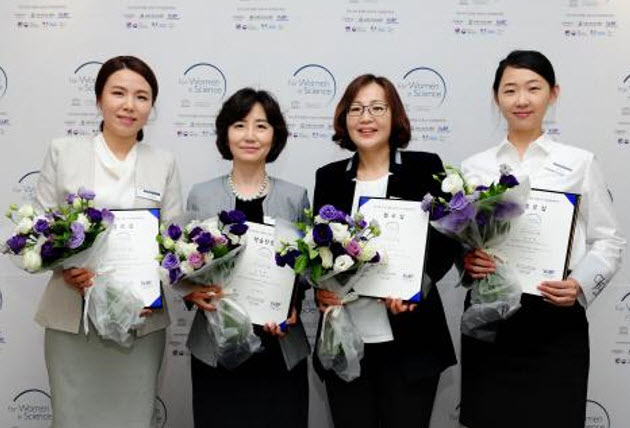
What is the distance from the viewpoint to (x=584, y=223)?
83.7 inches

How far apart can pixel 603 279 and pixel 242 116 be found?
1.41 metres

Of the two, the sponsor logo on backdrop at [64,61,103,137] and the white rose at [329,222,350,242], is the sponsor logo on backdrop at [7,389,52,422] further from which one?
the white rose at [329,222,350,242]

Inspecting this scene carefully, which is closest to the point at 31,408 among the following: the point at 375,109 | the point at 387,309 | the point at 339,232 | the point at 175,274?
the point at 175,274

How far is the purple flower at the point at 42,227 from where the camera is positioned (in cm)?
193

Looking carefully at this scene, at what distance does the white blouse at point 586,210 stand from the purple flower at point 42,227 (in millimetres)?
1419

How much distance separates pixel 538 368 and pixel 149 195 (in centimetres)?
156

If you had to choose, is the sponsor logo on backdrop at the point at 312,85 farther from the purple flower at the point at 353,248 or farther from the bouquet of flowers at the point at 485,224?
the purple flower at the point at 353,248

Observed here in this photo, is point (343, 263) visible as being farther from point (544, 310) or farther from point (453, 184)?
point (544, 310)

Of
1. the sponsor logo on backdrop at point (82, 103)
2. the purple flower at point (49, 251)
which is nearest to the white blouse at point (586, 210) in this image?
the purple flower at point (49, 251)

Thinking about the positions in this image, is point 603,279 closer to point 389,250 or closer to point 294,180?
point 389,250

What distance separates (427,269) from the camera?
213 cm

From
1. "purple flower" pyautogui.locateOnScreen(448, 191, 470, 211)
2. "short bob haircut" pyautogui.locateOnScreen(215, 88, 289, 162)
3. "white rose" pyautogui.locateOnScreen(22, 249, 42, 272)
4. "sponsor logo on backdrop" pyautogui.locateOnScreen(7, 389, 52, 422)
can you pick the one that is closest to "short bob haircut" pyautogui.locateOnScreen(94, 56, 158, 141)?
"short bob haircut" pyautogui.locateOnScreen(215, 88, 289, 162)

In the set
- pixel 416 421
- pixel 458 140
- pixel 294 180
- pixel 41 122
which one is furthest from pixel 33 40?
pixel 416 421

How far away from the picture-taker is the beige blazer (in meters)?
2.22
